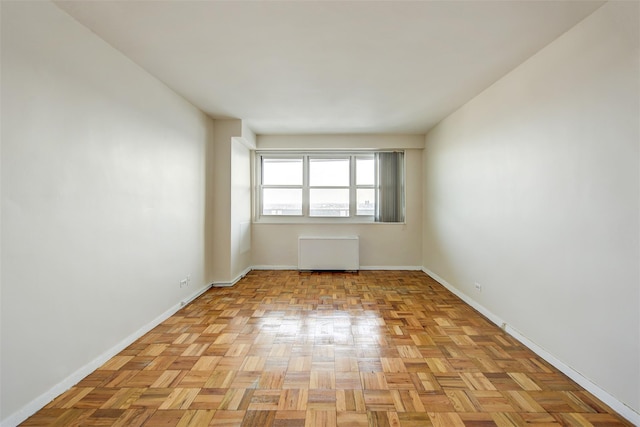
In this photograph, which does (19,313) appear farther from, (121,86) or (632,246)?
(632,246)

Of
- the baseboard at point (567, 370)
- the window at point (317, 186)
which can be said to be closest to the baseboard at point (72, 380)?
the window at point (317, 186)

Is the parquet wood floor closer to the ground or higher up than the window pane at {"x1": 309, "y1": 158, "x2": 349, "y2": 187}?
closer to the ground

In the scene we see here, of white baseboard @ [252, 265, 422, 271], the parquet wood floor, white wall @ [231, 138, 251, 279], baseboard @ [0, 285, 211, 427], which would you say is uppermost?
white wall @ [231, 138, 251, 279]

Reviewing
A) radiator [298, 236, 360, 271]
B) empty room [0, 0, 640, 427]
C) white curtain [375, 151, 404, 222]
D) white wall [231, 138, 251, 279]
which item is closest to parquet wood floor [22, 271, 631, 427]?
empty room [0, 0, 640, 427]

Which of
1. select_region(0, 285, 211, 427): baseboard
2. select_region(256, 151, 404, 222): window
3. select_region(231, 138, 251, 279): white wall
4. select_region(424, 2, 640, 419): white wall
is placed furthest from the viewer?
select_region(256, 151, 404, 222): window

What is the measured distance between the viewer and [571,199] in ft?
7.41

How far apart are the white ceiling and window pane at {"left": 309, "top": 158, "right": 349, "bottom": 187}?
2241 millimetres

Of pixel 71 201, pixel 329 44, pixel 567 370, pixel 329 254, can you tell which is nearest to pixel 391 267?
pixel 329 254

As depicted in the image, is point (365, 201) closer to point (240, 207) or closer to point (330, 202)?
point (330, 202)

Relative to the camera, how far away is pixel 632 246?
1.82 metres

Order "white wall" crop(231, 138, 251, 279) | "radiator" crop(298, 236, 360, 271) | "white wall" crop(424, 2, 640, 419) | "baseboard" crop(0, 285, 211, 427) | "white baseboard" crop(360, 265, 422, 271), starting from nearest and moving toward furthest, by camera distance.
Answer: "baseboard" crop(0, 285, 211, 427), "white wall" crop(424, 2, 640, 419), "white wall" crop(231, 138, 251, 279), "radiator" crop(298, 236, 360, 271), "white baseboard" crop(360, 265, 422, 271)

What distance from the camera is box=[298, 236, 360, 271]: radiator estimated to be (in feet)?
19.0

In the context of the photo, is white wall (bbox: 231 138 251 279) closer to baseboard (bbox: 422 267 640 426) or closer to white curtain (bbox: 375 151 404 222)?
white curtain (bbox: 375 151 404 222)

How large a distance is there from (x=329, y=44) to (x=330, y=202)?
151 inches
